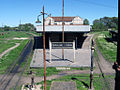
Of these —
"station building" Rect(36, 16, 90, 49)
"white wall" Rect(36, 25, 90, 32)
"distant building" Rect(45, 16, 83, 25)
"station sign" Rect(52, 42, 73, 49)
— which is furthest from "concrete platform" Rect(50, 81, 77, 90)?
"distant building" Rect(45, 16, 83, 25)

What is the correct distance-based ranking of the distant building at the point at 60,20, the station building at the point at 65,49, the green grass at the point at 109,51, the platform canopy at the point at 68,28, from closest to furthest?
the station building at the point at 65,49 → the green grass at the point at 109,51 → the platform canopy at the point at 68,28 → the distant building at the point at 60,20

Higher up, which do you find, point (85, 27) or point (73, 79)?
point (85, 27)

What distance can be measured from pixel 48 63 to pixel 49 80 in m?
6.38

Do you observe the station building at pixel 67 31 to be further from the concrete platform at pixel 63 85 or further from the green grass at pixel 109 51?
the concrete platform at pixel 63 85

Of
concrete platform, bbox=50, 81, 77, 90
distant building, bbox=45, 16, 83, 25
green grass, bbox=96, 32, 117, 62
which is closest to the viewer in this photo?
concrete platform, bbox=50, 81, 77, 90

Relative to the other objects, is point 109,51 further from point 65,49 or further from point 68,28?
point 68,28

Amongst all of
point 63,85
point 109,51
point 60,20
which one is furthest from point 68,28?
point 60,20

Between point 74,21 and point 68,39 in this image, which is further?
point 74,21

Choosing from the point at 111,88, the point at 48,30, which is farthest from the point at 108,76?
the point at 48,30

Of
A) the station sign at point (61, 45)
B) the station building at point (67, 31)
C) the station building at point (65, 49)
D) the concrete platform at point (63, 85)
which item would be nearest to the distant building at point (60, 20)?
the station building at point (67, 31)

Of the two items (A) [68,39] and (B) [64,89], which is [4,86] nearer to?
(B) [64,89]

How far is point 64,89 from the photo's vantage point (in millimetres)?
14273

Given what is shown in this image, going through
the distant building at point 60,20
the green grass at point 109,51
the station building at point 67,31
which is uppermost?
the distant building at point 60,20

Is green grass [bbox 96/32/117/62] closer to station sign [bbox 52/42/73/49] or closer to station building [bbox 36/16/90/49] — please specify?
station building [bbox 36/16/90/49]
